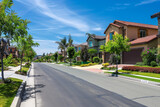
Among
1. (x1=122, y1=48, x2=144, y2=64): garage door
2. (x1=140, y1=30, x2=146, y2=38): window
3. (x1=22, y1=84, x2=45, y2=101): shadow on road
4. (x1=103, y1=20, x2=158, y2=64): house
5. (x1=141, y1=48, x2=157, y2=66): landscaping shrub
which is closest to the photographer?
(x1=22, y1=84, x2=45, y2=101): shadow on road

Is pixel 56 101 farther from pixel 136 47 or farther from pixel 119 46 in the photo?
pixel 136 47

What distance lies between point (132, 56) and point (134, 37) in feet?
19.1

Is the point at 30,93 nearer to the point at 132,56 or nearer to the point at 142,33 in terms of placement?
the point at 132,56

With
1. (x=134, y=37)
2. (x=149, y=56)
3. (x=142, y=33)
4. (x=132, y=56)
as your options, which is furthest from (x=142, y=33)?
(x=149, y=56)

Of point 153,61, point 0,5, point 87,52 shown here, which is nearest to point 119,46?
point 153,61

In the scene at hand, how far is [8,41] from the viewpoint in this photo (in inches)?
351

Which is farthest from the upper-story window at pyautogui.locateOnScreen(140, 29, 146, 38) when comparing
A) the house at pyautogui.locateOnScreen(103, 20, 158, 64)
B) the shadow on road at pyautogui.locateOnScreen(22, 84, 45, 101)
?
the shadow on road at pyautogui.locateOnScreen(22, 84, 45, 101)

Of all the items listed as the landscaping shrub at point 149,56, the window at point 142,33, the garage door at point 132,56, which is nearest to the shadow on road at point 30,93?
the landscaping shrub at point 149,56

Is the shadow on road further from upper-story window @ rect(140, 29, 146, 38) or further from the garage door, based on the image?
upper-story window @ rect(140, 29, 146, 38)

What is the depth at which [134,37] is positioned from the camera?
29.5m

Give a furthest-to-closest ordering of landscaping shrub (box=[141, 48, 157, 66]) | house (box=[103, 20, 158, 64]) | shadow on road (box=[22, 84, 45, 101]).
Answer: house (box=[103, 20, 158, 64])
landscaping shrub (box=[141, 48, 157, 66])
shadow on road (box=[22, 84, 45, 101])

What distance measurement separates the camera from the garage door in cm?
2423

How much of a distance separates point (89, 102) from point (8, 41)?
648 centimetres

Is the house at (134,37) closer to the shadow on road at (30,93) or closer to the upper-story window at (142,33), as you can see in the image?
the upper-story window at (142,33)
